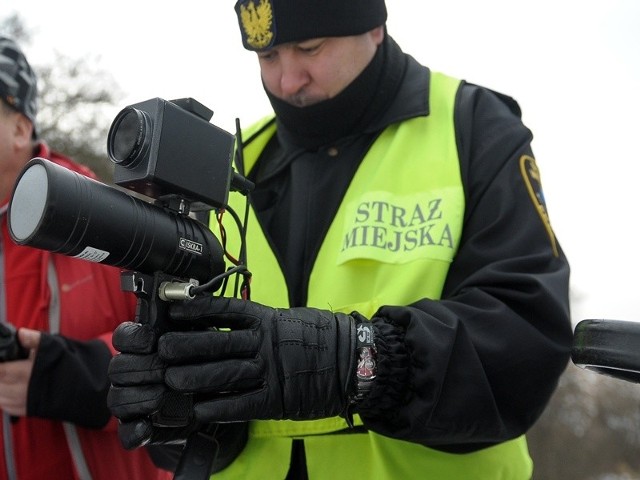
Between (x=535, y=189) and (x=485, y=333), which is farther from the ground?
(x=535, y=189)

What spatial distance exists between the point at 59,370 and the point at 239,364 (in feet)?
4.00

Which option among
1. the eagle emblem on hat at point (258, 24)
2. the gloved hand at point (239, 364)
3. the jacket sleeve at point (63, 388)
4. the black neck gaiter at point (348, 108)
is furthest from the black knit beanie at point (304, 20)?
the jacket sleeve at point (63, 388)

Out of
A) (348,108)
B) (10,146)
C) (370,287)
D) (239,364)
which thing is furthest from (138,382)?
(10,146)

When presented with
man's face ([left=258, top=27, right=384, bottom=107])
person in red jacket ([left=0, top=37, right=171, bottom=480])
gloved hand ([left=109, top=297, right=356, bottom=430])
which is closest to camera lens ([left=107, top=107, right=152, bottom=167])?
gloved hand ([left=109, top=297, right=356, bottom=430])

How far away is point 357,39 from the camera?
2.15 m

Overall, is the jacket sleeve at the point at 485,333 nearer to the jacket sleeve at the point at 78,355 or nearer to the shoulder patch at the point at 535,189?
the shoulder patch at the point at 535,189

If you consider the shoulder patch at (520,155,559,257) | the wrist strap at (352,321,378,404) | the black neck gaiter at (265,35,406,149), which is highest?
the black neck gaiter at (265,35,406,149)

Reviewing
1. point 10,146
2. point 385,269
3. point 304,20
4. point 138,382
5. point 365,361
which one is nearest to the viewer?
point 138,382

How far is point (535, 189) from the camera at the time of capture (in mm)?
1896

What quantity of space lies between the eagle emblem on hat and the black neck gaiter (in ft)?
0.45

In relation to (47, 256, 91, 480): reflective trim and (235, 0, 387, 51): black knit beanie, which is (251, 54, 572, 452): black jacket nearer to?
(235, 0, 387, 51): black knit beanie

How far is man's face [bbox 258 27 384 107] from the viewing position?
2.11m

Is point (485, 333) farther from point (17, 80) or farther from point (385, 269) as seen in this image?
point (17, 80)

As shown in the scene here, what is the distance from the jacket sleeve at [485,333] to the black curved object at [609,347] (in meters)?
0.56
